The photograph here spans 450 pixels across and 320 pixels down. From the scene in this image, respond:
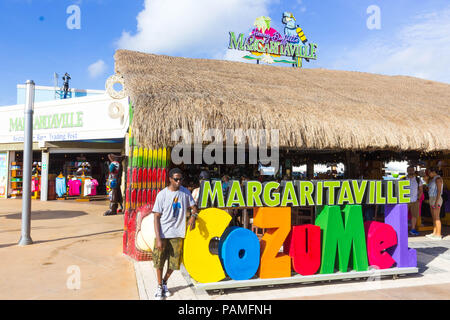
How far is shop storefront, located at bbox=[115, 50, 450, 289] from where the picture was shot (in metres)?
4.57

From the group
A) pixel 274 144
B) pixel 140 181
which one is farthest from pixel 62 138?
pixel 274 144

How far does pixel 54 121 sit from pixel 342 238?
14.7m

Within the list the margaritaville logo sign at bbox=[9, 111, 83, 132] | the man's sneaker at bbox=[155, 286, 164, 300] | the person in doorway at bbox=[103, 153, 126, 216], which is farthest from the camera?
the margaritaville logo sign at bbox=[9, 111, 83, 132]

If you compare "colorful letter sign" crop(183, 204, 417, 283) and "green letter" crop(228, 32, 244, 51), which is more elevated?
"green letter" crop(228, 32, 244, 51)

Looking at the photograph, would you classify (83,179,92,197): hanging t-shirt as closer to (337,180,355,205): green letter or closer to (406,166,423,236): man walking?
(406,166,423,236): man walking

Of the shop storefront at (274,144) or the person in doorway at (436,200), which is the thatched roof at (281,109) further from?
the person in doorway at (436,200)

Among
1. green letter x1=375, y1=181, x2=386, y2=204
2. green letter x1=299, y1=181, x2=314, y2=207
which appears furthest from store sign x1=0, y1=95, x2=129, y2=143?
green letter x1=375, y1=181, x2=386, y2=204

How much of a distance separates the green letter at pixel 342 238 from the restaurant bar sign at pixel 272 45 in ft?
42.9

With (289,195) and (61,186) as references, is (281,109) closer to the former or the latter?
(289,195)

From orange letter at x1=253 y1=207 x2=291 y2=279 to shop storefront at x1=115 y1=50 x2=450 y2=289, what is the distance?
0.01m

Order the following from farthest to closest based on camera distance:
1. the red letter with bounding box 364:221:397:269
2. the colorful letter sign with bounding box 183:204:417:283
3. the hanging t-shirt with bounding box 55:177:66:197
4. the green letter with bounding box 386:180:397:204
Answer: the hanging t-shirt with bounding box 55:177:66:197 → the green letter with bounding box 386:180:397:204 → the red letter with bounding box 364:221:397:269 → the colorful letter sign with bounding box 183:204:417:283

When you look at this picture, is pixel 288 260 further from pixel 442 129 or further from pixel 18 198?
pixel 18 198

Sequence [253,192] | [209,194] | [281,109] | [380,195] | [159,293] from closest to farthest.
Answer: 1. [159,293]
2. [209,194]
3. [253,192]
4. [380,195]
5. [281,109]

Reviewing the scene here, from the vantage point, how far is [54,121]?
15.6 m
